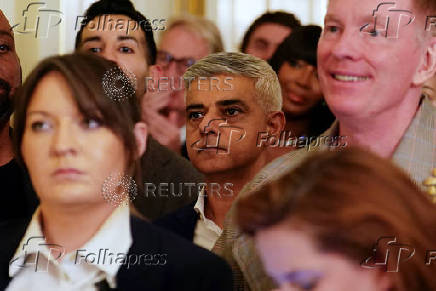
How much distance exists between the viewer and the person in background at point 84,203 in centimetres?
55

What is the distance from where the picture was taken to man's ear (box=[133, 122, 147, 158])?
579mm

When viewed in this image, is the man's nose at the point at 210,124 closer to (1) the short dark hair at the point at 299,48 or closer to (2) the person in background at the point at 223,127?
(2) the person in background at the point at 223,127

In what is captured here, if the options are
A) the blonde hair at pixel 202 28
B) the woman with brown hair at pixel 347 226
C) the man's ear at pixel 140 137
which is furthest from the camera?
the blonde hair at pixel 202 28

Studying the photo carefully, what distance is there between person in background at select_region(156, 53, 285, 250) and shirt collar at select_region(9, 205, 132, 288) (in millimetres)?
61

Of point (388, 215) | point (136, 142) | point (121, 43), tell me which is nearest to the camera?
point (388, 215)

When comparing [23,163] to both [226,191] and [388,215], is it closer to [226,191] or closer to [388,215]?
[226,191]

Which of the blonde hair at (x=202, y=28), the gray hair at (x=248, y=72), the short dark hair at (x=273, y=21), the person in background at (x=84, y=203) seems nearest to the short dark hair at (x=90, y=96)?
the person in background at (x=84, y=203)

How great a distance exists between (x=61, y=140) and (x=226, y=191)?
0.17 meters

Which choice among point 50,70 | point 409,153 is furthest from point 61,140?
point 409,153

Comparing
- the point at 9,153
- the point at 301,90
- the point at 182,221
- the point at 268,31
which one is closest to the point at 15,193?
the point at 9,153

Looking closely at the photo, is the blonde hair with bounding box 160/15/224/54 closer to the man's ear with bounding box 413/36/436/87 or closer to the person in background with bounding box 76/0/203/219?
the person in background with bounding box 76/0/203/219

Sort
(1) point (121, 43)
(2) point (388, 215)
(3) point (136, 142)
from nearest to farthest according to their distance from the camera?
(2) point (388, 215) < (3) point (136, 142) < (1) point (121, 43)

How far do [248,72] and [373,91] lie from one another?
0.43ft

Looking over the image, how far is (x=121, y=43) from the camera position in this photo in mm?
678
